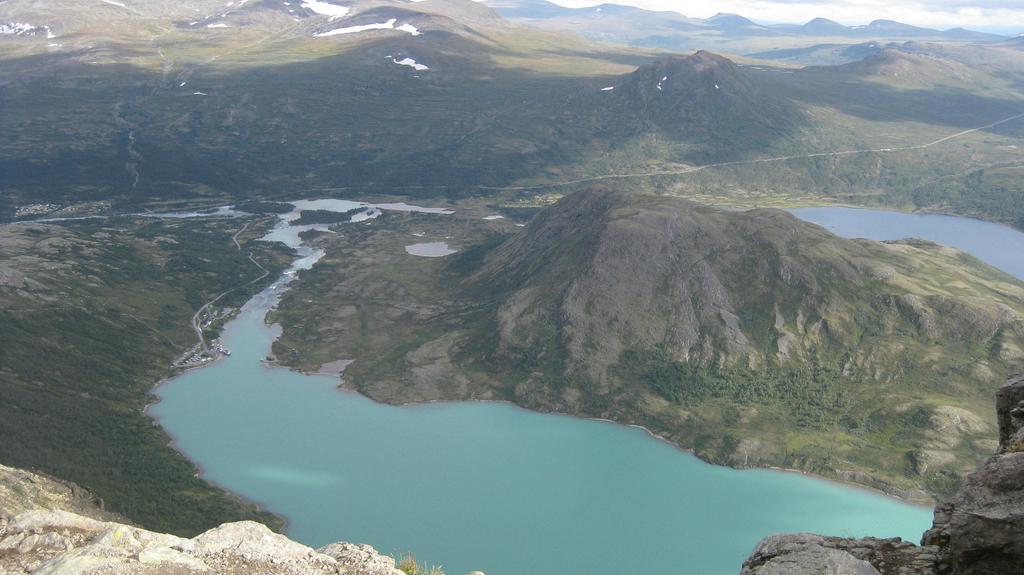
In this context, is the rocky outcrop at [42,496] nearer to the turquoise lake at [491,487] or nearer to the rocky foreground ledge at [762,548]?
the turquoise lake at [491,487]

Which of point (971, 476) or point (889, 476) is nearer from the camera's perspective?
point (971, 476)

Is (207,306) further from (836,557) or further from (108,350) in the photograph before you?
(836,557)

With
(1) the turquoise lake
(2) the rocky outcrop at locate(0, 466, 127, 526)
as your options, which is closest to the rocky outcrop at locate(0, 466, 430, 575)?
(2) the rocky outcrop at locate(0, 466, 127, 526)

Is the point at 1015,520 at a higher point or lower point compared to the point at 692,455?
higher

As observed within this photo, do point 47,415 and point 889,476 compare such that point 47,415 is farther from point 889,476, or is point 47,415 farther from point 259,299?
point 889,476

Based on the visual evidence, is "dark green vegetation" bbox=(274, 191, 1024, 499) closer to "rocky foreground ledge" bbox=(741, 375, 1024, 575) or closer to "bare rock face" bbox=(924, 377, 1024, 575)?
"rocky foreground ledge" bbox=(741, 375, 1024, 575)

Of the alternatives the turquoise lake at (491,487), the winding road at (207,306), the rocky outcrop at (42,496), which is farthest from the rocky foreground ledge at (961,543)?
the winding road at (207,306)

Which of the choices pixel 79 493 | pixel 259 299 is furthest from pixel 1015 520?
pixel 259 299
